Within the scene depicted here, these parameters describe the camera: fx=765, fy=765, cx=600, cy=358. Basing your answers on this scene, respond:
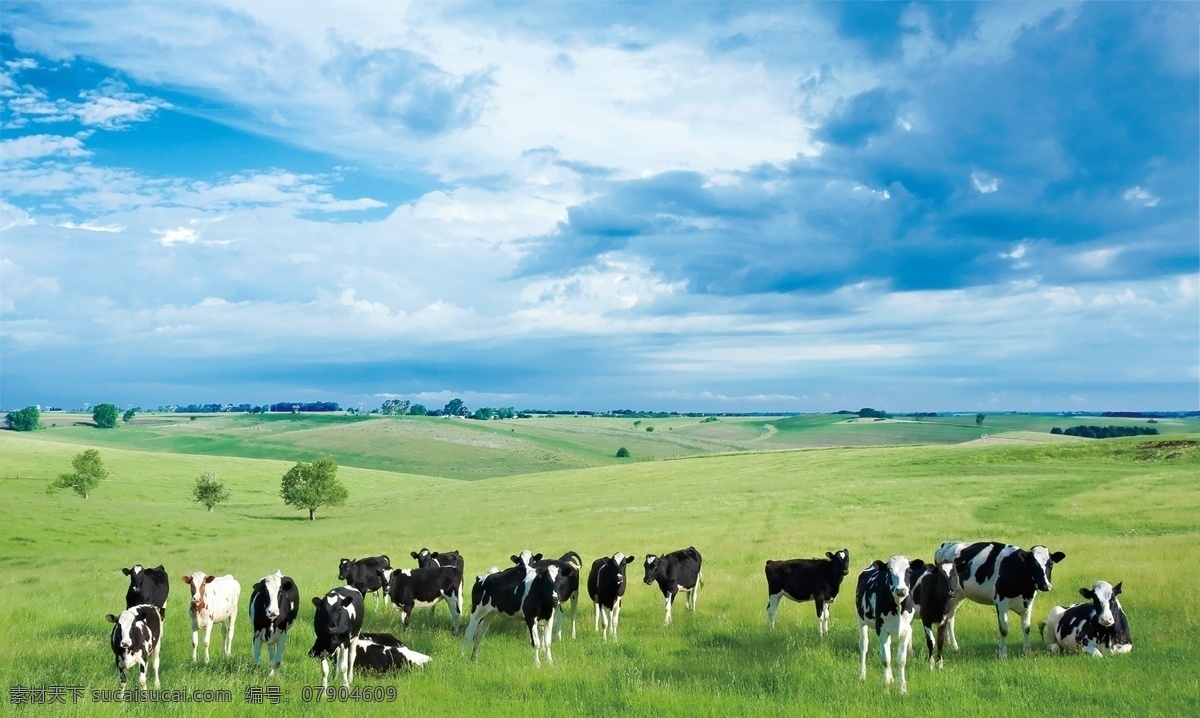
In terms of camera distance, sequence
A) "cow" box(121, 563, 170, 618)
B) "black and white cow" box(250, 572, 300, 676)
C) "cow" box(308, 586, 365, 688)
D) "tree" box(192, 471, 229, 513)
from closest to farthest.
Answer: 1. "cow" box(308, 586, 365, 688)
2. "black and white cow" box(250, 572, 300, 676)
3. "cow" box(121, 563, 170, 618)
4. "tree" box(192, 471, 229, 513)

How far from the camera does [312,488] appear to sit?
233 feet

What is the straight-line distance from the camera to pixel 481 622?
1515 centimetres

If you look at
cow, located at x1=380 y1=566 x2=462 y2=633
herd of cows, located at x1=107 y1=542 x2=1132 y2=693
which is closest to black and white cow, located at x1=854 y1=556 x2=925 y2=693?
herd of cows, located at x1=107 y1=542 x2=1132 y2=693

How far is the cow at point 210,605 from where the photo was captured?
1507cm

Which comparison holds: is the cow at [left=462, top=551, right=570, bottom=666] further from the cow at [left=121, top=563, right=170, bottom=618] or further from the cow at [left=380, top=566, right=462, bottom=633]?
the cow at [left=121, top=563, right=170, bottom=618]

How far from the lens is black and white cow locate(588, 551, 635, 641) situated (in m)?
17.2

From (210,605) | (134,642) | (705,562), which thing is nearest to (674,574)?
(705,562)

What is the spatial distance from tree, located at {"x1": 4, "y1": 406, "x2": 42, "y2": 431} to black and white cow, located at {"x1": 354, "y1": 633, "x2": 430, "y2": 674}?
191m

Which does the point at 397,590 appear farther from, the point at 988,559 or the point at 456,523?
the point at 456,523

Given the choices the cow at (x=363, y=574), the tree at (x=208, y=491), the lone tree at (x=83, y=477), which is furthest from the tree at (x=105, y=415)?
the cow at (x=363, y=574)

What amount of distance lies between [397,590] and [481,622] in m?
4.51

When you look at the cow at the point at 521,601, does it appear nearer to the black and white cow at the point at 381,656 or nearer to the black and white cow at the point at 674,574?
the black and white cow at the point at 381,656

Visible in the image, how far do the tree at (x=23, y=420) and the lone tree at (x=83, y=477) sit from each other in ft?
366

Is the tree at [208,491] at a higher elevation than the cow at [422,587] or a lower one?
lower
